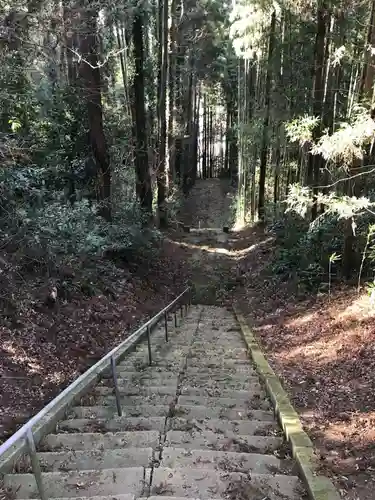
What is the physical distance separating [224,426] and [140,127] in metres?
11.5

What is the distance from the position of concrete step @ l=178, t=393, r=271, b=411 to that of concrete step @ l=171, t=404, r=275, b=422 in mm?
87

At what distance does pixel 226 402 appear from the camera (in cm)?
473

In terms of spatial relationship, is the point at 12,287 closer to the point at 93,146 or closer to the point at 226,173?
the point at 93,146

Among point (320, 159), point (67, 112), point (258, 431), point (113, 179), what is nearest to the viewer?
point (258, 431)

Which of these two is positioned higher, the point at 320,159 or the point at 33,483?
the point at 320,159

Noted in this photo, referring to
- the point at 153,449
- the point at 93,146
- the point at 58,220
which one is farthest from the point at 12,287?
the point at 93,146

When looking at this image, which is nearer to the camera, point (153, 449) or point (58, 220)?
point (153, 449)

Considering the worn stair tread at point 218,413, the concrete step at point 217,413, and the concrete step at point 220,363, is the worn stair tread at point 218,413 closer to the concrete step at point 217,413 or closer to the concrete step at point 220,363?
the concrete step at point 217,413

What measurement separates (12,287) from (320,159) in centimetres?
927

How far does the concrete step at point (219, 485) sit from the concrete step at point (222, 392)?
1.90 meters

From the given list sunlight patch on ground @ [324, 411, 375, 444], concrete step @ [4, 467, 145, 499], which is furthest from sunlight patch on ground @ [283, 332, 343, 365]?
concrete step @ [4, 467, 145, 499]

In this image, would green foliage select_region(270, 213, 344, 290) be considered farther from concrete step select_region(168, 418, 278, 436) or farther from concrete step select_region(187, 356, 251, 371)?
concrete step select_region(168, 418, 278, 436)

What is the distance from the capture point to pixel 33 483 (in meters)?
2.92

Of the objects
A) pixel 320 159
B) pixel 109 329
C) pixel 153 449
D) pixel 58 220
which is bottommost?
pixel 109 329
